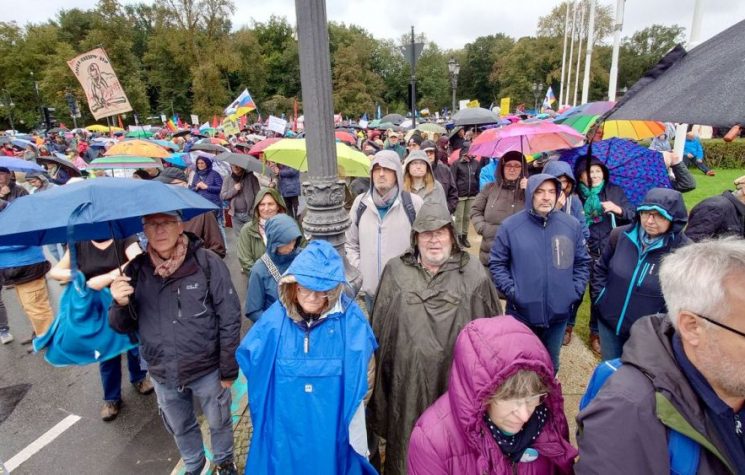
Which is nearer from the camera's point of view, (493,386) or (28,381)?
(493,386)

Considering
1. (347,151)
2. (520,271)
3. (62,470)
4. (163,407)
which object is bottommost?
(62,470)

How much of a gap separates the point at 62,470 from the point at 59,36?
67077 millimetres

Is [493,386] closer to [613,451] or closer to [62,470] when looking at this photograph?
[613,451]

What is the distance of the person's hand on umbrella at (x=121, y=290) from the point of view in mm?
2307

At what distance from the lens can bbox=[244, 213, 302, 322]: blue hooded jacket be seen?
3086mm

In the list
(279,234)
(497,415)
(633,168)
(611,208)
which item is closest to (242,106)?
(279,234)

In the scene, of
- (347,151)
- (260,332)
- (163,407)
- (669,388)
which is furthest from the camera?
(347,151)

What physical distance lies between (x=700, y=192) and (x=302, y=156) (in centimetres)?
1053

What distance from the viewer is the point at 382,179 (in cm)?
360

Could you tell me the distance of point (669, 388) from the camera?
119cm

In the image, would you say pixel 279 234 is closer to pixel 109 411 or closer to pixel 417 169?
pixel 417 169

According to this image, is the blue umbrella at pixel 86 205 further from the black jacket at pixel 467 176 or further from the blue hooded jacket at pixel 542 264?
the black jacket at pixel 467 176

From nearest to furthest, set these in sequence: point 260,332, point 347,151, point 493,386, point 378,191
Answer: point 493,386 < point 260,332 < point 378,191 < point 347,151

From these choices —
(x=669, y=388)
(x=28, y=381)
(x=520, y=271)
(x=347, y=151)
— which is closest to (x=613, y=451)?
(x=669, y=388)
